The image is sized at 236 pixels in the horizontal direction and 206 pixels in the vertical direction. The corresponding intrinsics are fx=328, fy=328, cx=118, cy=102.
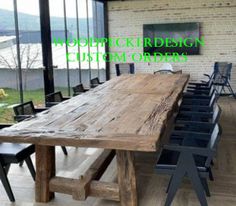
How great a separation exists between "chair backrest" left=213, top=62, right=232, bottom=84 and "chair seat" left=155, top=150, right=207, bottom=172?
5270mm

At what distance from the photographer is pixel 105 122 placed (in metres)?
2.83

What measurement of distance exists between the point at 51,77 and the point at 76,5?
2.37 meters

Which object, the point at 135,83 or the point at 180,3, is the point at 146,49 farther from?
the point at 135,83

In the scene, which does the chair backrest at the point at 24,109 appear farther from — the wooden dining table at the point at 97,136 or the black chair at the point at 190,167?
the black chair at the point at 190,167

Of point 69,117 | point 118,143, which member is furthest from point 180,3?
point 118,143

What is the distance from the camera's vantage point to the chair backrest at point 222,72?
315 inches

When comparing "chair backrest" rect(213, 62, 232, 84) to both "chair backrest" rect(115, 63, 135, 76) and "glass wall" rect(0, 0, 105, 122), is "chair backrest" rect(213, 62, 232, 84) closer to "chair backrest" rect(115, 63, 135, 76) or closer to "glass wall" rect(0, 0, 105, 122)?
"chair backrest" rect(115, 63, 135, 76)

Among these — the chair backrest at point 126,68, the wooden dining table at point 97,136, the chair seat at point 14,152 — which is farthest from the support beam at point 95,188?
the chair backrest at point 126,68

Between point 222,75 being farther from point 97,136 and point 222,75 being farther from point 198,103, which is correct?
point 97,136

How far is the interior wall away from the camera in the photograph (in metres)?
8.41

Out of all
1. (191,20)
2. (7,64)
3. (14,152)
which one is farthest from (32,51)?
(191,20)

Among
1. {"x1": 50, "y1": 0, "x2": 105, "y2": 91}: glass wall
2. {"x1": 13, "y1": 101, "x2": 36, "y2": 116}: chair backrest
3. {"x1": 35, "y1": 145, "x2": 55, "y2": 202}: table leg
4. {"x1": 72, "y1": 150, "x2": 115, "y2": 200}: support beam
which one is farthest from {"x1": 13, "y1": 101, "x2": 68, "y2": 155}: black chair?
{"x1": 50, "y1": 0, "x2": 105, "y2": 91}: glass wall

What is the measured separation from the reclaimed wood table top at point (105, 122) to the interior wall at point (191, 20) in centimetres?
460

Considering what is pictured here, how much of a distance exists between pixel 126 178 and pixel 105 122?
1.65 feet
